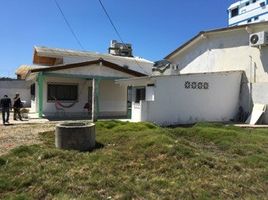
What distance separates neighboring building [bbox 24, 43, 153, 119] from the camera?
23.4m

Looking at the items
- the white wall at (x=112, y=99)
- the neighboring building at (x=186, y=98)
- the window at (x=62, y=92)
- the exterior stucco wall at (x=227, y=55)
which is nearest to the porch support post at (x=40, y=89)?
the window at (x=62, y=92)

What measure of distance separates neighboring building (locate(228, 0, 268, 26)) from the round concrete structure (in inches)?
1961

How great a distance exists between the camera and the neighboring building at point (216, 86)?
18922 millimetres

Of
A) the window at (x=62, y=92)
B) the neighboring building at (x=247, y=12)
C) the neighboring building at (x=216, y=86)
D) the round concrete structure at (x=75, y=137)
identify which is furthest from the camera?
the neighboring building at (x=247, y=12)

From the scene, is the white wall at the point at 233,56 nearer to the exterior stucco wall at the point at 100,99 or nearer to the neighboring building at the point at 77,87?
the neighboring building at the point at 77,87

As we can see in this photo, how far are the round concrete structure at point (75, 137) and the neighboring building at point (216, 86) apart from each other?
8.66 m

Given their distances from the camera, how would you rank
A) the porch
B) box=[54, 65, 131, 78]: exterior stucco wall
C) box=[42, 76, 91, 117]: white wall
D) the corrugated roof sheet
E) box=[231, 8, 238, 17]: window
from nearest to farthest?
box=[54, 65, 131, 78]: exterior stucco wall → the porch → box=[42, 76, 91, 117]: white wall → the corrugated roof sheet → box=[231, 8, 238, 17]: window

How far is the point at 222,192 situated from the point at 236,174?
1.33m

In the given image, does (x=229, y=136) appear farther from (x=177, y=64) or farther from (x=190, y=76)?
(x=177, y=64)

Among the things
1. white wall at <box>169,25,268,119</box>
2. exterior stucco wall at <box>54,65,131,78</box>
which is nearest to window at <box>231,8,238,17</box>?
white wall at <box>169,25,268,119</box>

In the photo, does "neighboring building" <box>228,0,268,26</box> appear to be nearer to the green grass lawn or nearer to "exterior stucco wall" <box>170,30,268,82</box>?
"exterior stucco wall" <box>170,30,268,82</box>

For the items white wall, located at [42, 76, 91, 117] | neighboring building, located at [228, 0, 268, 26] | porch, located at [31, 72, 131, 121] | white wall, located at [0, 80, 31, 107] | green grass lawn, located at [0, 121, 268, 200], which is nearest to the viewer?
green grass lawn, located at [0, 121, 268, 200]

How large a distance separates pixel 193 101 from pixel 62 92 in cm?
1053

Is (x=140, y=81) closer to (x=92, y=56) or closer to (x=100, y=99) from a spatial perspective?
(x=100, y=99)
